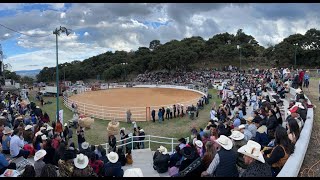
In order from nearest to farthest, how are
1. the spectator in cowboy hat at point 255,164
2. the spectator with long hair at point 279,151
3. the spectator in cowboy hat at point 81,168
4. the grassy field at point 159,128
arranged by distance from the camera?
the spectator in cowboy hat at point 255,164
the spectator with long hair at point 279,151
the spectator in cowboy hat at point 81,168
the grassy field at point 159,128

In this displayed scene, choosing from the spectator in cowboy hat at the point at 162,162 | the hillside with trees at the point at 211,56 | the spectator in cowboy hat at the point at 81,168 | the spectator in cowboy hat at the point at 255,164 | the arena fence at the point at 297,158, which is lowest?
the spectator in cowboy hat at the point at 162,162

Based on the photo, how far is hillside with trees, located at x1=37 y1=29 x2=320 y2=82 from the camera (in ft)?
182

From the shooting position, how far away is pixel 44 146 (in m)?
8.55

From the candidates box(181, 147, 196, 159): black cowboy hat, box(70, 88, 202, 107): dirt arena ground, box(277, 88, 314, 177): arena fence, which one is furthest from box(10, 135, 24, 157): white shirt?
box(70, 88, 202, 107): dirt arena ground

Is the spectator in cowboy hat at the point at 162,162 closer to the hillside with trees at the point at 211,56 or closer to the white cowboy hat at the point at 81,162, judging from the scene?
the white cowboy hat at the point at 81,162

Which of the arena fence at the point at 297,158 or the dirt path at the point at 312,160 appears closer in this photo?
the arena fence at the point at 297,158

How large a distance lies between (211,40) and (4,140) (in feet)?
222

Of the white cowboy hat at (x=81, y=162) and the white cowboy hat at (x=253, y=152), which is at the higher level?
the white cowboy hat at (x=253, y=152)

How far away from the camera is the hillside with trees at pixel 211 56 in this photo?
55322 millimetres

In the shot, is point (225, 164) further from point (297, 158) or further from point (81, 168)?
point (81, 168)

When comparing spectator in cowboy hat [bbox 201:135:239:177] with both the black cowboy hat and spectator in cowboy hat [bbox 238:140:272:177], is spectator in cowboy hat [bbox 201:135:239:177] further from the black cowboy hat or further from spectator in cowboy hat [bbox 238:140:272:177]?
the black cowboy hat

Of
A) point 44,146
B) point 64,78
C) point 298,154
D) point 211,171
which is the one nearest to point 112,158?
point 44,146

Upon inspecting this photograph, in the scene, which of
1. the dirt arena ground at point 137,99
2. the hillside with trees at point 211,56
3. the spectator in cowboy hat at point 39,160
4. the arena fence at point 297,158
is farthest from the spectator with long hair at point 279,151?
the hillside with trees at point 211,56

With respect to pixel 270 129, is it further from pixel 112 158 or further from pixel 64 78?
pixel 64 78
